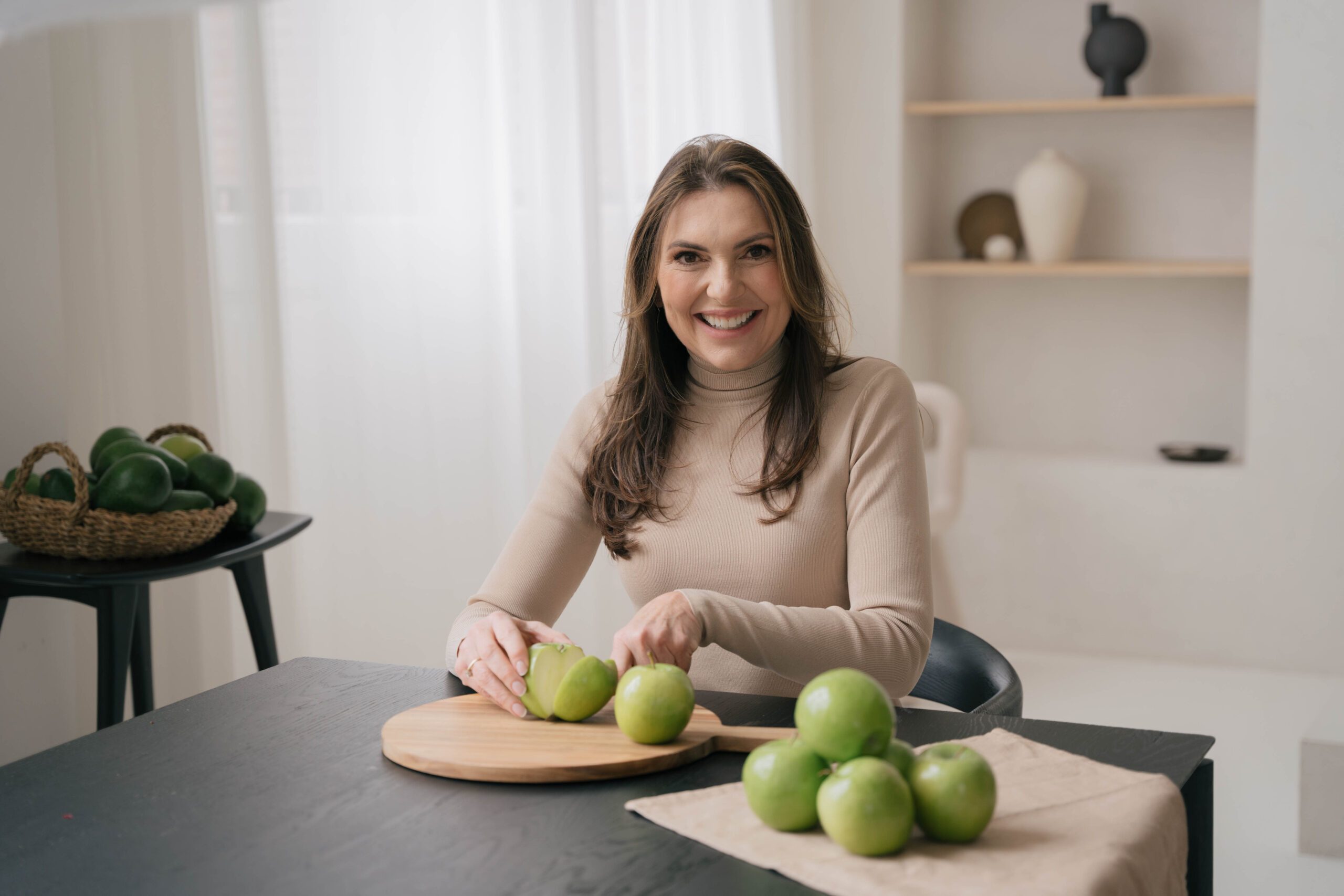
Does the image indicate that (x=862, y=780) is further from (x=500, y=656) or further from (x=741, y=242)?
(x=741, y=242)

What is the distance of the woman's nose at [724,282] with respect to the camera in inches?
65.2

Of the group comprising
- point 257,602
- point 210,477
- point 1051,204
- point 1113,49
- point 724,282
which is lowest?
point 257,602

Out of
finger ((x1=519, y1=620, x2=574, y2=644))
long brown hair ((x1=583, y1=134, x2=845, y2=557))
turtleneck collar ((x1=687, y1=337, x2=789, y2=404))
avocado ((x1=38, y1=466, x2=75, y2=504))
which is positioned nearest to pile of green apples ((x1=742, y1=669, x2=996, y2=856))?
finger ((x1=519, y1=620, x2=574, y2=644))

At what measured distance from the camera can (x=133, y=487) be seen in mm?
1808

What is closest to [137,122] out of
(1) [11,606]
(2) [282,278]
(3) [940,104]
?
(2) [282,278]

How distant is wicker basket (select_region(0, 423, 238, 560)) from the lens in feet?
5.92

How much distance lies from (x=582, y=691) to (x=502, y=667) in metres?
0.13

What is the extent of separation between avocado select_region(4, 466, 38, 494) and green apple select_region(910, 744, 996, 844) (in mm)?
1437

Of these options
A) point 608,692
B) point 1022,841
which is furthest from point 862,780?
point 608,692

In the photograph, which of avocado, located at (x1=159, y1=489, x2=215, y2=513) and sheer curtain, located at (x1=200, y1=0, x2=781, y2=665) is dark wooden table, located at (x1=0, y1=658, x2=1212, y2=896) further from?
sheer curtain, located at (x1=200, y1=0, x2=781, y2=665)

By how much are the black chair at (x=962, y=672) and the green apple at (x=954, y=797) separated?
1.72 feet

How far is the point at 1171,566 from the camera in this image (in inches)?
151

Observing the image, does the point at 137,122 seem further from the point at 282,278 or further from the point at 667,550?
the point at 667,550

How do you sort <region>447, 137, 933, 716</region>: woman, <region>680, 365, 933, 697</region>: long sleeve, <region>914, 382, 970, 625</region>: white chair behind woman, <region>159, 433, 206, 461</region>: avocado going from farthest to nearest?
<region>914, 382, 970, 625</region>: white chair behind woman < <region>159, 433, 206, 461</region>: avocado < <region>447, 137, 933, 716</region>: woman < <region>680, 365, 933, 697</region>: long sleeve
